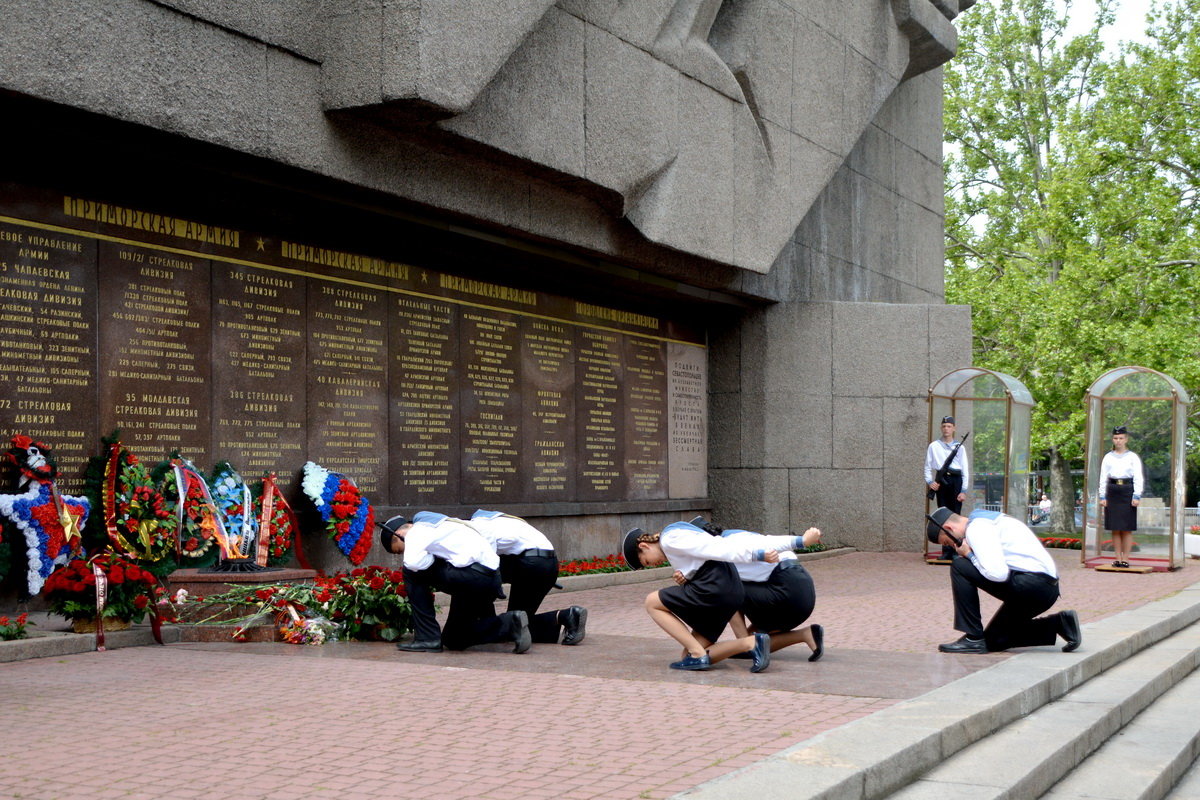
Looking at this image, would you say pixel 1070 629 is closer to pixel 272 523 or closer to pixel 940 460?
pixel 272 523

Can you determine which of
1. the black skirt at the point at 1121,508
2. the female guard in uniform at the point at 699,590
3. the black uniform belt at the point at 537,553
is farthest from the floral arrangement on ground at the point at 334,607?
the black skirt at the point at 1121,508

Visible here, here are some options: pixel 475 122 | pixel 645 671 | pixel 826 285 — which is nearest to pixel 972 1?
pixel 826 285

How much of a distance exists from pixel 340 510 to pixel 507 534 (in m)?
3.64

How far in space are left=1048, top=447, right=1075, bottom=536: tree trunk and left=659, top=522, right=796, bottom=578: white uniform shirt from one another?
25.7m

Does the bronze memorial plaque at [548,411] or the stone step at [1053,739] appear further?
the bronze memorial plaque at [548,411]

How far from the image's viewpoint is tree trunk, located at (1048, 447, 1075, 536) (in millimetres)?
32188

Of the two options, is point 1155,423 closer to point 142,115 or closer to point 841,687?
point 841,687

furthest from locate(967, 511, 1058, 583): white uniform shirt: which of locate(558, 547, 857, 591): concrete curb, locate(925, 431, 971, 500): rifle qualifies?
locate(925, 431, 971, 500): rifle

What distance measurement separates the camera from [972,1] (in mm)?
21938

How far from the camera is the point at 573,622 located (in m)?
9.35

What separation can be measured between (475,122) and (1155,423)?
1017 cm

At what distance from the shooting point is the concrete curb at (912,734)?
4.80m

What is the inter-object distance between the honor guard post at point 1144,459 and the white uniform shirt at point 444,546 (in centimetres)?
1022

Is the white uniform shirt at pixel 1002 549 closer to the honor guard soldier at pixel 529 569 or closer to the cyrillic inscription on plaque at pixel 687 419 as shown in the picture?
the honor guard soldier at pixel 529 569
